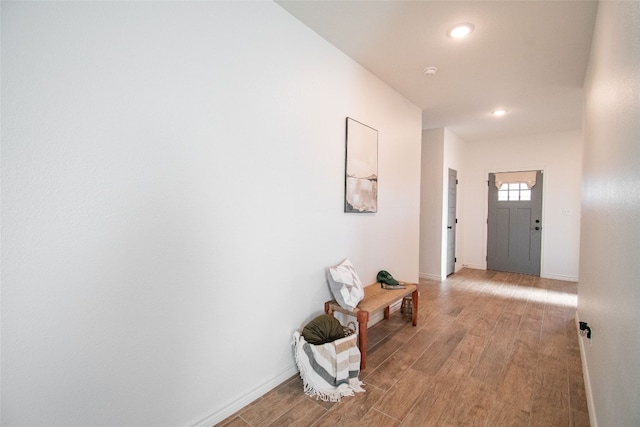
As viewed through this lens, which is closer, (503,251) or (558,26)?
(558,26)

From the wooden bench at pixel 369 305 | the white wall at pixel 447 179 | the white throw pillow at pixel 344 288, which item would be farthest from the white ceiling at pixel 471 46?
the wooden bench at pixel 369 305

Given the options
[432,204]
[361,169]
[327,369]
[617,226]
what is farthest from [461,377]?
[432,204]

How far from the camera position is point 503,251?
5.74m

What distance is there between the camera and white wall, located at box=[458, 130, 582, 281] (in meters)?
5.05

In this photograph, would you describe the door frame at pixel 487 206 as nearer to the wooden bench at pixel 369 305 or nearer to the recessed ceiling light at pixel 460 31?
the wooden bench at pixel 369 305

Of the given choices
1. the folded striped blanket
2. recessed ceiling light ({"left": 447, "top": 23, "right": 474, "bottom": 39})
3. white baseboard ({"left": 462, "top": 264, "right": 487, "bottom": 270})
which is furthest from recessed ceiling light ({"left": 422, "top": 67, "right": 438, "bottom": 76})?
white baseboard ({"left": 462, "top": 264, "right": 487, "bottom": 270})

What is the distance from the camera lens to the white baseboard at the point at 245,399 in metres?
1.63

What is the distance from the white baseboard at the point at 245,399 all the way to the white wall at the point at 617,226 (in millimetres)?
1742

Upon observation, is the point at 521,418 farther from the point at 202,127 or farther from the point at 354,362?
the point at 202,127

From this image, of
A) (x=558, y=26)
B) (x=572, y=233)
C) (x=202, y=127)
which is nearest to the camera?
(x=202, y=127)

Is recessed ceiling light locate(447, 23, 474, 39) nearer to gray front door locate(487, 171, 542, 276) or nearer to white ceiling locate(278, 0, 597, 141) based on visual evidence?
white ceiling locate(278, 0, 597, 141)

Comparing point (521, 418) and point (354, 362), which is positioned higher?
point (354, 362)

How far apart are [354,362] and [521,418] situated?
1.04 metres

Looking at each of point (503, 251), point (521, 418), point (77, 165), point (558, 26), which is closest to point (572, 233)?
point (503, 251)
